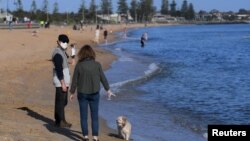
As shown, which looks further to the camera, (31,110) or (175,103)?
(175,103)

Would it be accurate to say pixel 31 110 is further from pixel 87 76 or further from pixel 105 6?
pixel 105 6

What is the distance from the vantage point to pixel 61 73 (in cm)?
886

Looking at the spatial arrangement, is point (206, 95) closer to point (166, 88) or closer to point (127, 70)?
point (166, 88)

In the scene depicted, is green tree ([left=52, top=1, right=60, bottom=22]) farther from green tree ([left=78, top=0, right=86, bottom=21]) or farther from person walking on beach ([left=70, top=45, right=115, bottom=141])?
person walking on beach ([left=70, top=45, right=115, bottom=141])

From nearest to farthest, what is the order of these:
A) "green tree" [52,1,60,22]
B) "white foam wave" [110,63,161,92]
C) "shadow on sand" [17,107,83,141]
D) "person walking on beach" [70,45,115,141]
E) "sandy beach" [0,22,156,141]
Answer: "person walking on beach" [70,45,115,141] < "sandy beach" [0,22,156,141] < "shadow on sand" [17,107,83,141] < "white foam wave" [110,63,161,92] < "green tree" [52,1,60,22]

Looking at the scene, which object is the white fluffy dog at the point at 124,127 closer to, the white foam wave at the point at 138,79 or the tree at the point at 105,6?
the white foam wave at the point at 138,79

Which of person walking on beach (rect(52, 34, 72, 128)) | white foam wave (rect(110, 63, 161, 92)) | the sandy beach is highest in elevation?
person walking on beach (rect(52, 34, 72, 128))

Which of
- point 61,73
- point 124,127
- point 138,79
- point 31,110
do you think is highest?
point 61,73

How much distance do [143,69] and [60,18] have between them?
390 feet

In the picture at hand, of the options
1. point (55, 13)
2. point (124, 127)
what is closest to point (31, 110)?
point (124, 127)

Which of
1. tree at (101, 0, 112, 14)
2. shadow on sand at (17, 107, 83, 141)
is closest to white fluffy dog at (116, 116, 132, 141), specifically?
shadow on sand at (17, 107, 83, 141)

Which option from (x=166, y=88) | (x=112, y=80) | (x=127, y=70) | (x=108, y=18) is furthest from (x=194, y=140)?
(x=108, y=18)

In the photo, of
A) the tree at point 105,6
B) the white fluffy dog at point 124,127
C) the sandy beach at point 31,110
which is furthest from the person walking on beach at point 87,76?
the tree at point 105,6

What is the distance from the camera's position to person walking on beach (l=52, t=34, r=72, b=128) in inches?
350
